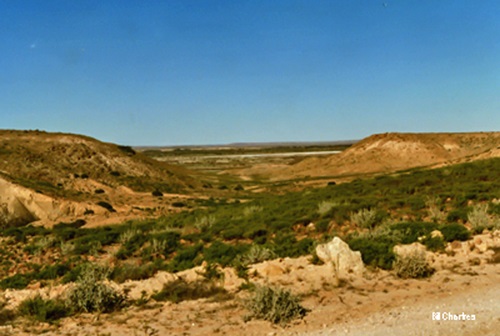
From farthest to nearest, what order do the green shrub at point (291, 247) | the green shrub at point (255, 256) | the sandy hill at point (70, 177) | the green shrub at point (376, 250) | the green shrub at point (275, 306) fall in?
the sandy hill at point (70, 177), the green shrub at point (291, 247), the green shrub at point (255, 256), the green shrub at point (376, 250), the green shrub at point (275, 306)

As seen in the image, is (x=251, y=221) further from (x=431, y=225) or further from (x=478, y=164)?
(x=478, y=164)

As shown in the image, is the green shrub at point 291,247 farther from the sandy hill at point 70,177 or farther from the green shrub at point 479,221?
the sandy hill at point 70,177

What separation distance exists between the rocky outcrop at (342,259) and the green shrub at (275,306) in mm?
2333

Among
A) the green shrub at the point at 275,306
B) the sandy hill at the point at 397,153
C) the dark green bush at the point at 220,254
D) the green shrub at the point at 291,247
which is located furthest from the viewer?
the sandy hill at the point at 397,153

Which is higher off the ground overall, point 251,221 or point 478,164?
point 478,164

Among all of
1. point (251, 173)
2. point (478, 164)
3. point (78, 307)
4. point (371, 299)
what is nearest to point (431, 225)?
point (371, 299)

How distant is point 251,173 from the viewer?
8781cm

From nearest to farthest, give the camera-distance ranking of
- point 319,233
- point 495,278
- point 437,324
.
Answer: point 437,324 < point 495,278 < point 319,233

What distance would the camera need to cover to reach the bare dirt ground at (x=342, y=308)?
7250 mm

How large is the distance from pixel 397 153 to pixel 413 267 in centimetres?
7578

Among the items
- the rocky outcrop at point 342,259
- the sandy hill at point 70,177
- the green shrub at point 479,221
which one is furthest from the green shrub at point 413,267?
the sandy hill at point 70,177

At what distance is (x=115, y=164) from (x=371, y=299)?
5278 centimetres

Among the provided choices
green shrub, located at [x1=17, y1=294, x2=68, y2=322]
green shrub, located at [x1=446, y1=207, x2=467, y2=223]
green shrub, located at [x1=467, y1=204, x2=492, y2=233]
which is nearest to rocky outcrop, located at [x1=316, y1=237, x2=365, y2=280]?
green shrub, located at [x1=467, y1=204, x2=492, y2=233]

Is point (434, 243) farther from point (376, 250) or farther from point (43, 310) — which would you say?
point (43, 310)
